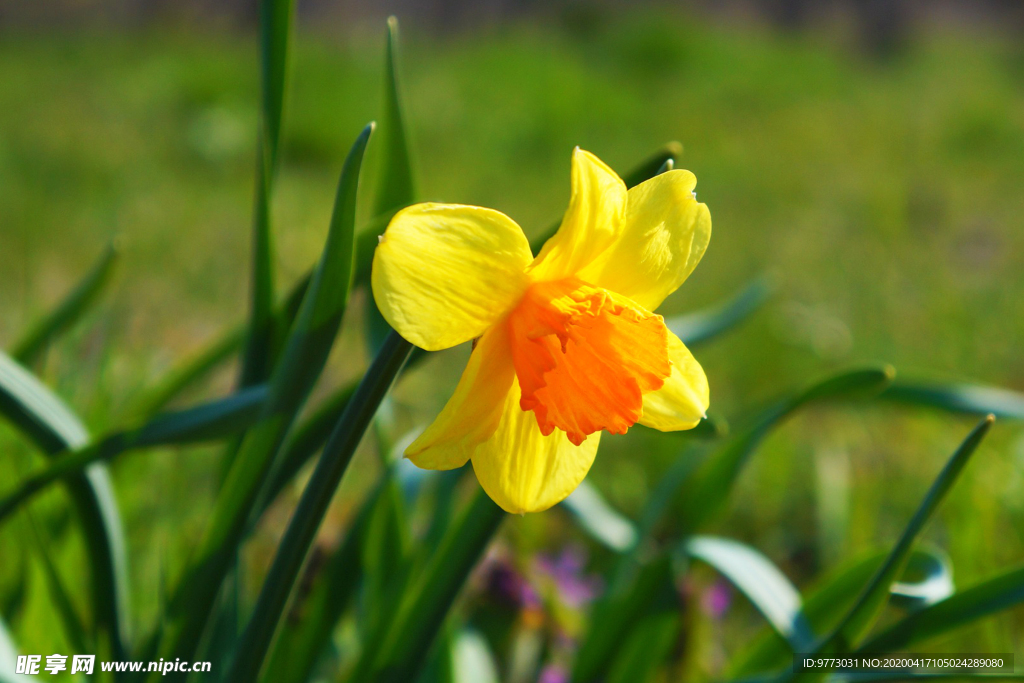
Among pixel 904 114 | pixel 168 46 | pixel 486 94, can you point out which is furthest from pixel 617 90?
pixel 168 46

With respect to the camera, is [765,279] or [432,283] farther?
[765,279]

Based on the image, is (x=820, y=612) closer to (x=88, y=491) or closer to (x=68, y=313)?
(x=88, y=491)

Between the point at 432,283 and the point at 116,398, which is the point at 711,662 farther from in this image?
the point at 116,398

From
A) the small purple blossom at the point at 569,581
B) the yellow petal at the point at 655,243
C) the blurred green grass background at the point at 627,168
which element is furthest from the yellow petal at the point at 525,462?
the small purple blossom at the point at 569,581

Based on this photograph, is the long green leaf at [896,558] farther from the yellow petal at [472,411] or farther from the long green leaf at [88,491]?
the long green leaf at [88,491]

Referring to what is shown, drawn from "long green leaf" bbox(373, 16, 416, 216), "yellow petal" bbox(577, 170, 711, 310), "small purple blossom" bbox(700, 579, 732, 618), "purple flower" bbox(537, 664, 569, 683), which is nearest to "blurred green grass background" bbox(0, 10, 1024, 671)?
"small purple blossom" bbox(700, 579, 732, 618)

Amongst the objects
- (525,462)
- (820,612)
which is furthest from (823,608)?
(525,462)

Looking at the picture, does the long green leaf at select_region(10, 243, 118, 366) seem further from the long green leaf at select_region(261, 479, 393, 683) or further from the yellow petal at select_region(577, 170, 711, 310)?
the yellow petal at select_region(577, 170, 711, 310)
